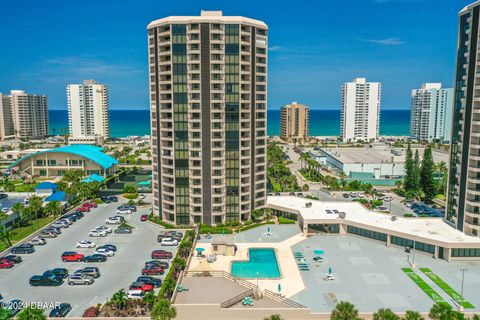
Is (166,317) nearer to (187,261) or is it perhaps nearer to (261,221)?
(187,261)

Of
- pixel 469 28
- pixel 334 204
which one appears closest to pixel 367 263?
pixel 334 204

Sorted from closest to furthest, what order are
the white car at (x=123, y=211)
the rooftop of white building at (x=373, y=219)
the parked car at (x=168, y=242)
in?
1. the rooftop of white building at (x=373, y=219)
2. the parked car at (x=168, y=242)
3. the white car at (x=123, y=211)

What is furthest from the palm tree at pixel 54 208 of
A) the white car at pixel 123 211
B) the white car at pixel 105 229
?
the white car at pixel 105 229

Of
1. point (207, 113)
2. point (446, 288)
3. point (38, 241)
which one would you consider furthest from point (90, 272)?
point (446, 288)

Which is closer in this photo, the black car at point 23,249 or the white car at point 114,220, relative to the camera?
the black car at point 23,249

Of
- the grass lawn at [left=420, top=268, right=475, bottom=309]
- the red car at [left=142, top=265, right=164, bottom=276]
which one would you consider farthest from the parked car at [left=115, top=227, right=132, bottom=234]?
the grass lawn at [left=420, top=268, right=475, bottom=309]

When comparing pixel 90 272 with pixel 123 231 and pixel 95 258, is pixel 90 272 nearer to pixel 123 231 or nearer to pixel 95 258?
pixel 95 258

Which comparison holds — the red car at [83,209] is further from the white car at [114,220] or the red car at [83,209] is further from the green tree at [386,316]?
the green tree at [386,316]

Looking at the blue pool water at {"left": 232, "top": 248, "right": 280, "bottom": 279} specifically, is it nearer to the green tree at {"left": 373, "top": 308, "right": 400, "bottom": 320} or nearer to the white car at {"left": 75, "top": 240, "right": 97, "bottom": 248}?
the green tree at {"left": 373, "top": 308, "right": 400, "bottom": 320}
